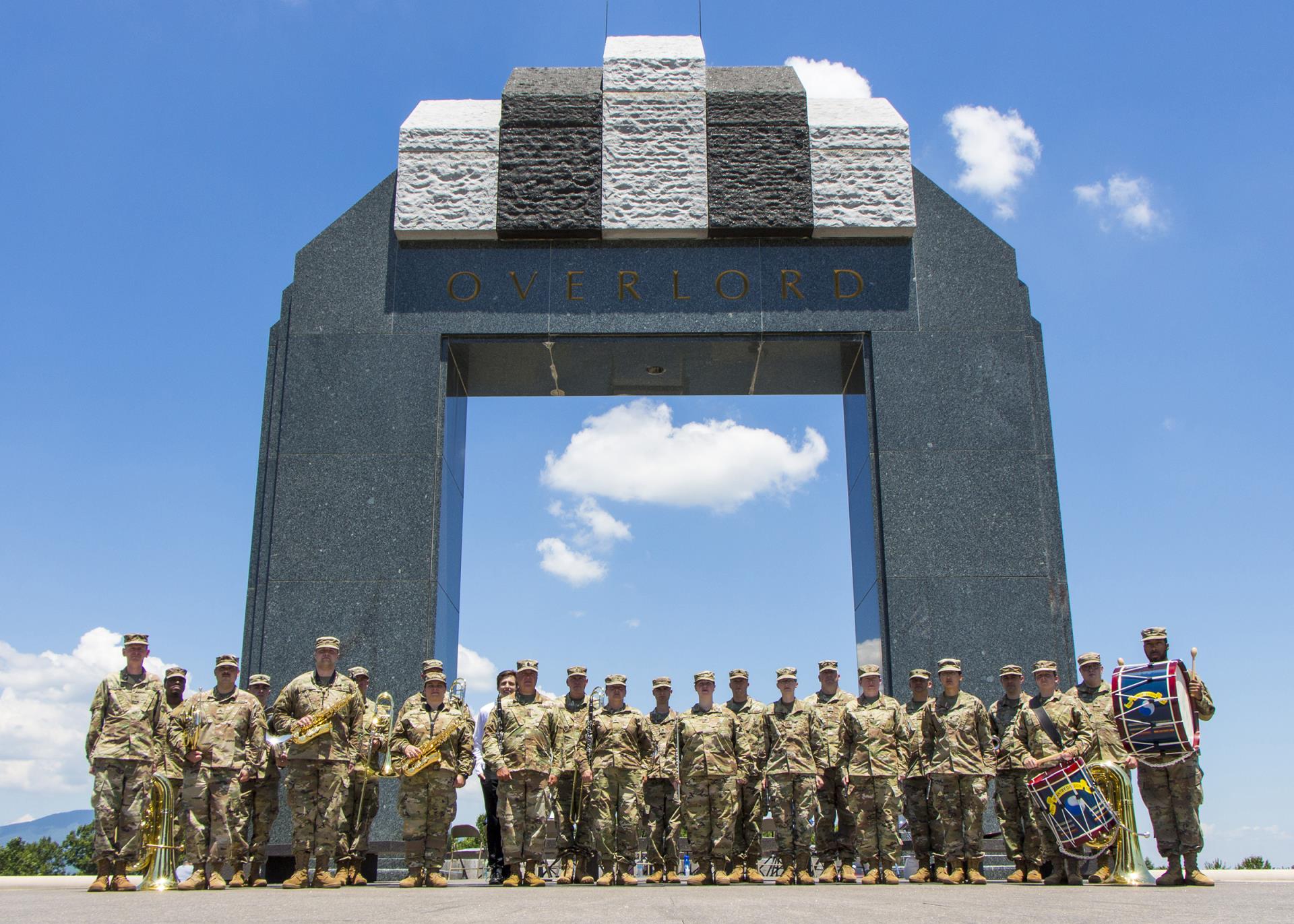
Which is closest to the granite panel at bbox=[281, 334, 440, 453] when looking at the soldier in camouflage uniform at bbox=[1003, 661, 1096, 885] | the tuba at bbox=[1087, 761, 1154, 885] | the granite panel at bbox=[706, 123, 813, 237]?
the granite panel at bbox=[706, 123, 813, 237]

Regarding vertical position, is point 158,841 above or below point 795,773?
below

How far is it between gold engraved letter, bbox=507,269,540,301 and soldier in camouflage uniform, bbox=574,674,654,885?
181 inches

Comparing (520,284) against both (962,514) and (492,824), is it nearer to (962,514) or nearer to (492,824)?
(962,514)

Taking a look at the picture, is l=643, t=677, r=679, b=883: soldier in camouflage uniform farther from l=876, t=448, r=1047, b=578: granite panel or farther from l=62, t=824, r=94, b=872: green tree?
l=62, t=824, r=94, b=872: green tree

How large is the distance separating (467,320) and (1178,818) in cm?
755

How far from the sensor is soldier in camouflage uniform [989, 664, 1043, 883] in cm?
848

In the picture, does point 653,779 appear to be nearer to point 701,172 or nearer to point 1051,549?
point 1051,549

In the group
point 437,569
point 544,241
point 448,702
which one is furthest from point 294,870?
point 544,241

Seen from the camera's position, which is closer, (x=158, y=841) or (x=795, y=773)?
(x=158, y=841)

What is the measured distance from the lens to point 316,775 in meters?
8.10

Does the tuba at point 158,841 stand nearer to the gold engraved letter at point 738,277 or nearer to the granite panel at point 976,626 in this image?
the granite panel at point 976,626

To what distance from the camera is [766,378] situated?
1266 cm

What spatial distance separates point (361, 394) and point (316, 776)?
4.36m

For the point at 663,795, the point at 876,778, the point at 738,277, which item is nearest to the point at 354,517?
the point at 663,795
